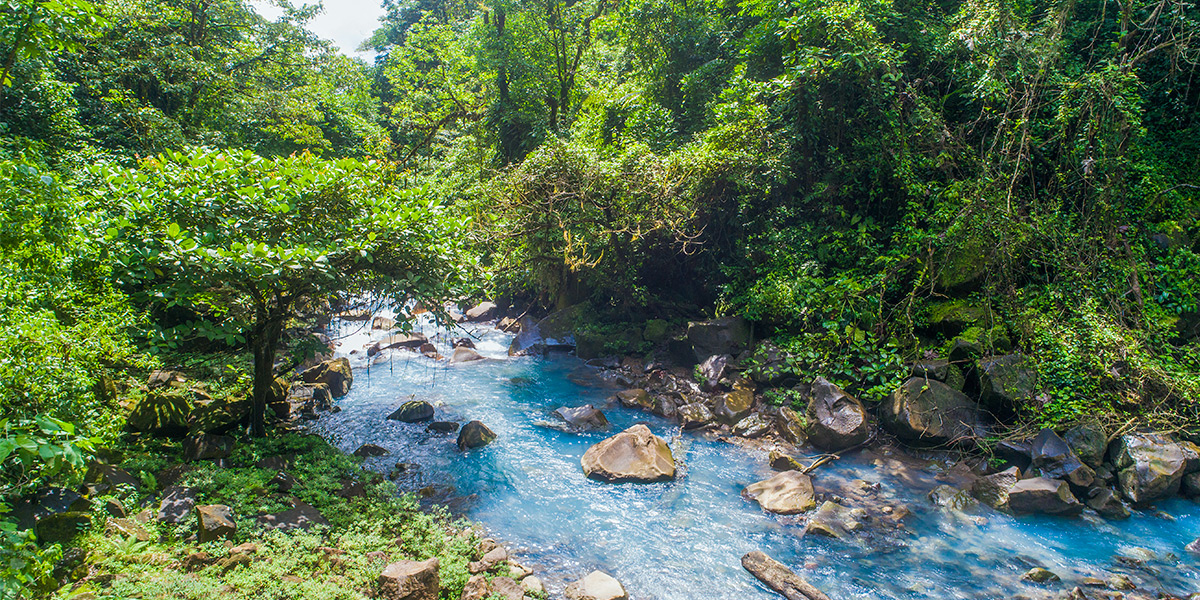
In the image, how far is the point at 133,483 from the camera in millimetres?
5828

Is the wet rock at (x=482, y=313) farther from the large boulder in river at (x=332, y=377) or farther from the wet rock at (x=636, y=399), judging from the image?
the wet rock at (x=636, y=399)

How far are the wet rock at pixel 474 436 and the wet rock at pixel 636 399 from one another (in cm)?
323

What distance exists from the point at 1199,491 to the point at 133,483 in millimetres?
13298

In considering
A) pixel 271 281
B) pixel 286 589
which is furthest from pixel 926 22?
pixel 286 589

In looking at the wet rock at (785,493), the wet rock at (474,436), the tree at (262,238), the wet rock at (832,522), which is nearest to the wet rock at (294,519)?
the tree at (262,238)

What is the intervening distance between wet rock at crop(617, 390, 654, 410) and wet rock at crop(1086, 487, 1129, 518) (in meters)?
7.11

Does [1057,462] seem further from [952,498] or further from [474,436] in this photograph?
[474,436]

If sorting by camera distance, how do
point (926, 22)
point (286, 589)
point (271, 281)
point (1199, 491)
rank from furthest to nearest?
point (926, 22)
point (1199, 491)
point (271, 281)
point (286, 589)

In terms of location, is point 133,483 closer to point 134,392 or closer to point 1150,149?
point 134,392

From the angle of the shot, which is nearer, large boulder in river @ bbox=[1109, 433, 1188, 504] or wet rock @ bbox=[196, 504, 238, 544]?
wet rock @ bbox=[196, 504, 238, 544]

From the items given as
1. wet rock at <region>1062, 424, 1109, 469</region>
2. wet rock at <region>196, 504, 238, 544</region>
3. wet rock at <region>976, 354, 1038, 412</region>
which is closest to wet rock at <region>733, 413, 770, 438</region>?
wet rock at <region>976, 354, 1038, 412</region>

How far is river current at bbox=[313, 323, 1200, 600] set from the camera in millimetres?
6258

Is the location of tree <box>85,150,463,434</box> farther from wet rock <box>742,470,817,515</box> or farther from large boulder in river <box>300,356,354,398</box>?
wet rock <box>742,470,817,515</box>

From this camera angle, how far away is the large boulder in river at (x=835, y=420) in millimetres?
9461
